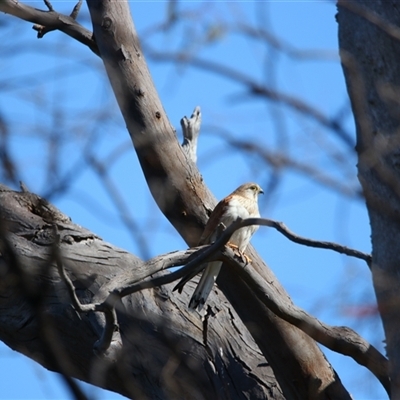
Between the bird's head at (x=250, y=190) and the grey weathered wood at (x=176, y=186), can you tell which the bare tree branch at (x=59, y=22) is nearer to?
the grey weathered wood at (x=176, y=186)

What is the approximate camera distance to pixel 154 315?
3.81 meters

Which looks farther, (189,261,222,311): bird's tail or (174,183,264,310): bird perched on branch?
(189,261,222,311): bird's tail

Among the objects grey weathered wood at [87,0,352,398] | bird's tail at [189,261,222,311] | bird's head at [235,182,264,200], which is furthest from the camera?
bird's head at [235,182,264,200]

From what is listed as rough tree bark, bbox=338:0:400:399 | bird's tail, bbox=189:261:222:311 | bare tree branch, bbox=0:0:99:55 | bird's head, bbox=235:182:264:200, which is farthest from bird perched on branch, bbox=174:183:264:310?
bare tree branch, bbox=0:0:99:55

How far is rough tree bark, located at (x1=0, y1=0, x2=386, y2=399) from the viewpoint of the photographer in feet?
11.9

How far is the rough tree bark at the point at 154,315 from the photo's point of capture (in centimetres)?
362

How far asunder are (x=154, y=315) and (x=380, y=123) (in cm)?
177

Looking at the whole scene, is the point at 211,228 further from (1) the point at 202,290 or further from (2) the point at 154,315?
(2) the point at 154,315

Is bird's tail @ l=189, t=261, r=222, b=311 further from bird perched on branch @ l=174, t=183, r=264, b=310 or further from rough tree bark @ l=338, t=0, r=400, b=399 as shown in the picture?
rough tree bark @ l=338, t=0, r=400, b=399

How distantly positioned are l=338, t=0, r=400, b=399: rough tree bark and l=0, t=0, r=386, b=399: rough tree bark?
100 cm

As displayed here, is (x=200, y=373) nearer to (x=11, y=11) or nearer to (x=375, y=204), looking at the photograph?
(x=375, y=204)

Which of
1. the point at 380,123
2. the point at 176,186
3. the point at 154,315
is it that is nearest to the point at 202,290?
the point at 154,315

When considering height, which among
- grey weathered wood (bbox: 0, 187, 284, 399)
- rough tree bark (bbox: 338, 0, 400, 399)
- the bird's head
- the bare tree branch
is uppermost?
the bird's head

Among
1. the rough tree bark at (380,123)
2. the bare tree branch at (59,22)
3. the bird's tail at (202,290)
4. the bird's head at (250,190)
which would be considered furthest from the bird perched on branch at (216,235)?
the bare tree branch at (59,22)
